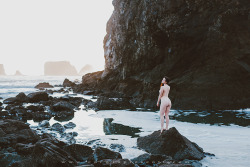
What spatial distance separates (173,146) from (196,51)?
54.0 feet

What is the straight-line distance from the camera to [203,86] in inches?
820

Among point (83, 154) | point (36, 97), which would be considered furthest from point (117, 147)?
point (36, 97)

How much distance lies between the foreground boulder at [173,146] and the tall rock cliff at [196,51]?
12.9m

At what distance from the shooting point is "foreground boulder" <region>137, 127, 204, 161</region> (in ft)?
25.2

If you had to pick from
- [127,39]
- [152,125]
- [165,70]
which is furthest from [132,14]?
[152,125]

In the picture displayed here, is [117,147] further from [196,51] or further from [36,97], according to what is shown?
[36,97]

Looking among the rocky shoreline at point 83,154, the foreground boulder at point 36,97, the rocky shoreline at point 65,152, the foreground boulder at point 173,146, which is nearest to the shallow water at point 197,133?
the foreground boulder at point 173,146

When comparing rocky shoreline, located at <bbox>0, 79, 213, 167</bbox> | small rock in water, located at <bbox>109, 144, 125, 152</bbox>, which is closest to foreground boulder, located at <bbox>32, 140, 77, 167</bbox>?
rocky shoreline, located at <bbox>0, 79, 213, 167</bbox>

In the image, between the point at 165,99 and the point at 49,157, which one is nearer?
the point at 49,157

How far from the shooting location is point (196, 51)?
22391 mm

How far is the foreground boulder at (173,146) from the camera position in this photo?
7.68 meters

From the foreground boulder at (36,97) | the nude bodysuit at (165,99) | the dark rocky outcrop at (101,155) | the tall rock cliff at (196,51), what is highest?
the tall rock cliff at (196,51)

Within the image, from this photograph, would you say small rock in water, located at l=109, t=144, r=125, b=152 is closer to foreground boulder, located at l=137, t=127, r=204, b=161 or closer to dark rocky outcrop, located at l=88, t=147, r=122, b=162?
foreground boulder, located at l=137, t=127, r=204, b=161

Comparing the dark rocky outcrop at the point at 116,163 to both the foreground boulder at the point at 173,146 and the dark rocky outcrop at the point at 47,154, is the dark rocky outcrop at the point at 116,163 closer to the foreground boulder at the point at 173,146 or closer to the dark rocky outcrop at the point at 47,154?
the dark rocky outcrop at the point at 47,154
